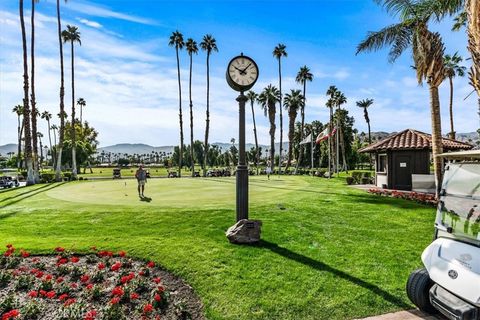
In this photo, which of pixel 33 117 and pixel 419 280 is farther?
pixel 33 117

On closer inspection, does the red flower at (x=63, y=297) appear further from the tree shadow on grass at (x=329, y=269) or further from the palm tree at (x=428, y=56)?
the palm tree at (x=428, y=56)

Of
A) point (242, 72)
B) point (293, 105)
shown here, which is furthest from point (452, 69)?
point (242, 72)

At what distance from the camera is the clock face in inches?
324

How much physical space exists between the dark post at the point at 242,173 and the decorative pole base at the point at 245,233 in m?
0.31

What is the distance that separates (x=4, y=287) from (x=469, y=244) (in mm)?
7673

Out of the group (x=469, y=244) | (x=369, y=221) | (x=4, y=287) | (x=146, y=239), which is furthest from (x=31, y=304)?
(x=369, y=221)

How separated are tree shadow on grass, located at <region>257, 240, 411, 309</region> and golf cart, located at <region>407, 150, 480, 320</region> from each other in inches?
23.8

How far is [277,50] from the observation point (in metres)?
57.7

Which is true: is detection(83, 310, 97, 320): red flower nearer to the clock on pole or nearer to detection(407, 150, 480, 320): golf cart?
the clock on pole

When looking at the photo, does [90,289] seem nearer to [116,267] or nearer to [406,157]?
[116,267]

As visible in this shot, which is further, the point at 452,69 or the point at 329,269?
the point at 452,69

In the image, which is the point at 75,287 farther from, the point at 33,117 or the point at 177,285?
the point at 33,117

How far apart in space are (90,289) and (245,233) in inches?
144

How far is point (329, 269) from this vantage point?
655 cm
